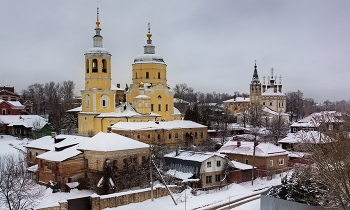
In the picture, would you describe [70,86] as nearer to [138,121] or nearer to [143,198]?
[138,121]

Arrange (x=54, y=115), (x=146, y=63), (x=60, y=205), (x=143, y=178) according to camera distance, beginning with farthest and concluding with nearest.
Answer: (x=54, y=115), (x=146, y=63), (x=143, y=178), (x=60, y=205)

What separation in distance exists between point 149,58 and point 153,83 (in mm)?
3432

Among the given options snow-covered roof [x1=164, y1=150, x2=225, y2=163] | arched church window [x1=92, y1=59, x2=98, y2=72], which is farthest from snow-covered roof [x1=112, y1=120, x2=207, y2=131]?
snow-covered roof [x1=164, y1=150, x2=225, y2=163]

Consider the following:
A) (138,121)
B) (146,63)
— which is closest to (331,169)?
(138,121)

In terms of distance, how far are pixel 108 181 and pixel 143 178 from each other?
111 inches

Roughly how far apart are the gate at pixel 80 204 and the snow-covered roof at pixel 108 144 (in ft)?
18.5

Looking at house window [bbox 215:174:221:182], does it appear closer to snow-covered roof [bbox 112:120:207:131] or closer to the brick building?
the brick building

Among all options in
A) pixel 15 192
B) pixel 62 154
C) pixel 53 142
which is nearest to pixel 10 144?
pixel 53 142

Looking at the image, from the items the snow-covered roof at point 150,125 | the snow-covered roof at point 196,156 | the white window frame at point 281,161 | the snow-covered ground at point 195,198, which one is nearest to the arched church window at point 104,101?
the snow-covered roof at point 150,125

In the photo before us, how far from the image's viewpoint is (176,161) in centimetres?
2642

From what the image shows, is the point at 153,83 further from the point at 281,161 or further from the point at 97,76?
the point at 281,161

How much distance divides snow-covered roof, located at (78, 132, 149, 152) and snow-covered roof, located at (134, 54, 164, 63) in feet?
69.1

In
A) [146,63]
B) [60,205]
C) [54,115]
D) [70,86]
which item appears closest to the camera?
[60,205]

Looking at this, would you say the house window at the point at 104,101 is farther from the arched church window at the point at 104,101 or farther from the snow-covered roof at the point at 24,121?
the snow-covered roof at the point at 24,121
